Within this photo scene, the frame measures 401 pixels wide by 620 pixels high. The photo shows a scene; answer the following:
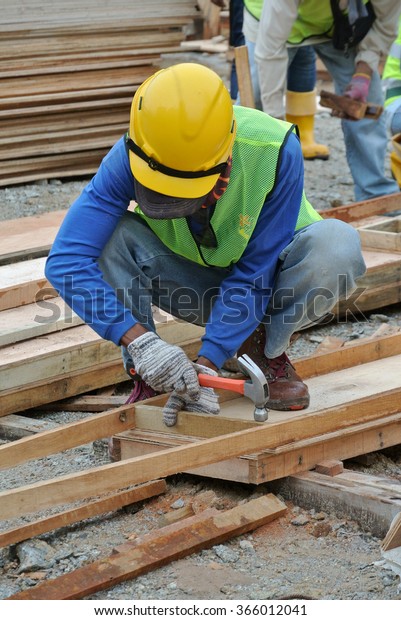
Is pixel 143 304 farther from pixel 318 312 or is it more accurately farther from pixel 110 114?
pixel 110 114

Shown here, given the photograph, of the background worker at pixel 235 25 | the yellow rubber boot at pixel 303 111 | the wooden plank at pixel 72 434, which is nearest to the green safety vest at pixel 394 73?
the yellow rubber boot at pixel 303 111

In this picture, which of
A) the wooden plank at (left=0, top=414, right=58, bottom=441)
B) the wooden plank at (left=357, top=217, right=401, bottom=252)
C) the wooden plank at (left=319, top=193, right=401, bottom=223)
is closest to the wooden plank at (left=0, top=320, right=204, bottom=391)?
the wooden plank at (left=0, top=414, right=58, bottom=441)

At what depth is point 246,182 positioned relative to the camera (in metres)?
3.78

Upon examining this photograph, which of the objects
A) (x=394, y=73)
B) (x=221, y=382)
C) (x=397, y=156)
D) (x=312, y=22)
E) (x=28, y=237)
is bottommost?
(x=28, y=237)

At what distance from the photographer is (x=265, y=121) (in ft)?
12.6

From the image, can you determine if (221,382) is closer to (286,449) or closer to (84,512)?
(286,449)

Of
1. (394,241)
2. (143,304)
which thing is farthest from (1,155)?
(143,304)

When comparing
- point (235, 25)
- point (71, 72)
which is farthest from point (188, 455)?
point (235, 25)

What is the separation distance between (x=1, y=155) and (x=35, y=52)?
2.85 ft

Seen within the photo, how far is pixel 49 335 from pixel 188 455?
1.66m

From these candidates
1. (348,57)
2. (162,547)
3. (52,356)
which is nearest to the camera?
(162,547)

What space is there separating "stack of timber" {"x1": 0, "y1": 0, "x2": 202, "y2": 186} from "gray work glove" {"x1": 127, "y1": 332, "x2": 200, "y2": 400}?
15.7 feet

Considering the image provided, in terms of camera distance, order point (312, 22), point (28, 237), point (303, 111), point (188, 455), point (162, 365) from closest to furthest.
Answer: point (188, 455), point (162, 365), point (28, 237), point (312, 22), point (303, 111)

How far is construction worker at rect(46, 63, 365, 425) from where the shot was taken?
11.5 ft
